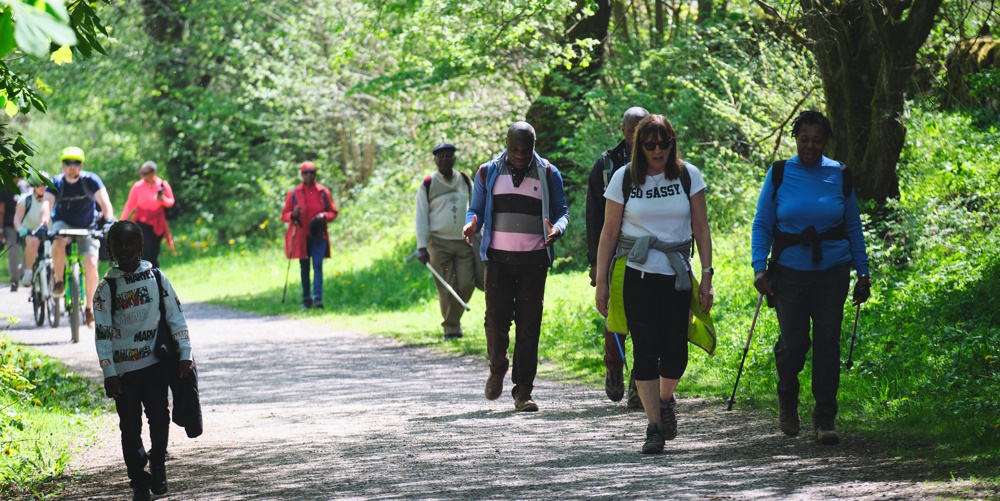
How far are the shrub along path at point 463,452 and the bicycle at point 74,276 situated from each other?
3237 mm

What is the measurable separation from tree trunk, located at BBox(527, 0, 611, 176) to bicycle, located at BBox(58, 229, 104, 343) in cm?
671

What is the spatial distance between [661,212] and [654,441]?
1283mm

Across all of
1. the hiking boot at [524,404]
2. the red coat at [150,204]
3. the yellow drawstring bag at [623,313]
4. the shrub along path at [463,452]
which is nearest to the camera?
the shrub along path at [463,452]

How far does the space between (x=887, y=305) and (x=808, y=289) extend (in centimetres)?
353

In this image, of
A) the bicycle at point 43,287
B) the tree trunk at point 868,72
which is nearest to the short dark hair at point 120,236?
the tree trunk at point 868,72

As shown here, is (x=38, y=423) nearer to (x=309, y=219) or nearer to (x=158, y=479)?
(x=158, y=479)

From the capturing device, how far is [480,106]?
805 inches

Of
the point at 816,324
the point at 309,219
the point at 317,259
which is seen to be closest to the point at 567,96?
the point at 309,219

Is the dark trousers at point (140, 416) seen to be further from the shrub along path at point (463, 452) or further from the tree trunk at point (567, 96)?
the tree trunk at point (567, 96)

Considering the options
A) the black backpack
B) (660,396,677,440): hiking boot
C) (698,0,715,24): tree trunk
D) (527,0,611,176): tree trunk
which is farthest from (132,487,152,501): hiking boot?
(698,0,715,24): tree trunk

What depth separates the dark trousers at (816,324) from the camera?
6.86 metres

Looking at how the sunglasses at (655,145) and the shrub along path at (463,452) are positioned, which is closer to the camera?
the shrub along path at (463,452)

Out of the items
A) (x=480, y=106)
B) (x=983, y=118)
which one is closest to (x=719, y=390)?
(x=983, y=118)

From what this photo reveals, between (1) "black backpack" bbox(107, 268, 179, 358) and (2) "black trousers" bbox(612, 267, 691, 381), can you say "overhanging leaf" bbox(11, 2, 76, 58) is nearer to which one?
(1) "black backpack" bbox(107, 268, 179, 358)
